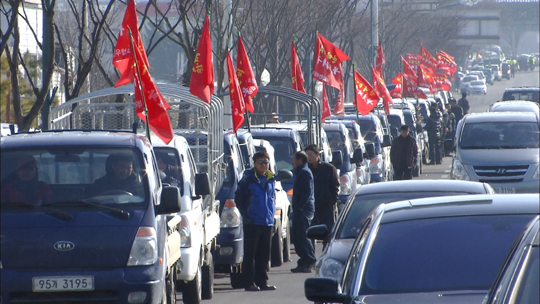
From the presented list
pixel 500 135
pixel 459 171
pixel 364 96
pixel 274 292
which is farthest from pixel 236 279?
pixel 364 96

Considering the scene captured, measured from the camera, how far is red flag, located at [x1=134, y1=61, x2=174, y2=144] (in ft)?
35.6

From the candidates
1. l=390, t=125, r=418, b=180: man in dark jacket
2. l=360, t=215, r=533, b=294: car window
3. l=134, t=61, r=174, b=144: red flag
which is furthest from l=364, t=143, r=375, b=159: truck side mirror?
l=360, t=215, r=533, b=294: car window

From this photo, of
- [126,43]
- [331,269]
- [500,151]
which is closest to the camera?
[331,269]

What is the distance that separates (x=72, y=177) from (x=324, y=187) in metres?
5.77

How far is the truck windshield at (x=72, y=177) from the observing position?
28.0 feet

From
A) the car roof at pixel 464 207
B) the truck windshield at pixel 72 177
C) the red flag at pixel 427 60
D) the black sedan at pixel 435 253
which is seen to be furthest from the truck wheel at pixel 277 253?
the red flag at pixel 427 60

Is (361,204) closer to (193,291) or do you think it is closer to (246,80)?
(193,291)

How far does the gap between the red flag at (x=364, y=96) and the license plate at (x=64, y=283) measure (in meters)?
15.6

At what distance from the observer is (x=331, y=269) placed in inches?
342

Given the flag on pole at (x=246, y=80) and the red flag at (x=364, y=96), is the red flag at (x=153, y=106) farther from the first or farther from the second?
the red flag at (x=364, y=96)

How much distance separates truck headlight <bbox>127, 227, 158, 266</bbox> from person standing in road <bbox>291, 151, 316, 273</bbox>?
4968 millimetres

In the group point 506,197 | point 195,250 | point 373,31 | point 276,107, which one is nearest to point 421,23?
point 373,31

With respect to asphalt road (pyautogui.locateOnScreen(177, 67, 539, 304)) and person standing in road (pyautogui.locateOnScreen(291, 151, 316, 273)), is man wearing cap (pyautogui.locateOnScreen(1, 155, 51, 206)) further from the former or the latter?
person standing in road (pyautogui.locateOnScreen(291, 151, 316, 273))

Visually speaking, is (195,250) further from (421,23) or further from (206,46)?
(421,23)
